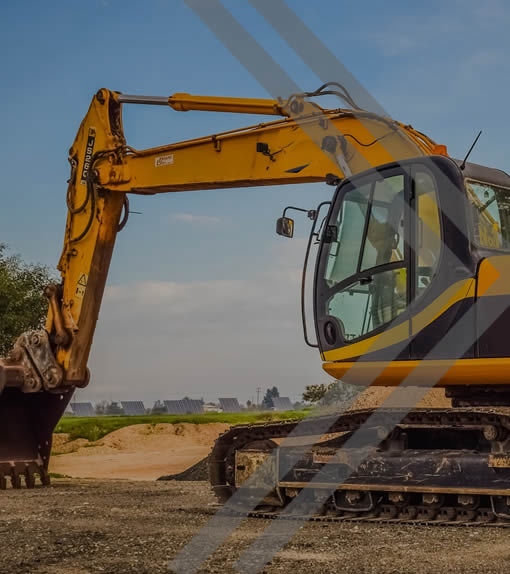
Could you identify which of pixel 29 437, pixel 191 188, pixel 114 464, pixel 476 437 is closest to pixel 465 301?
pixel 476 437

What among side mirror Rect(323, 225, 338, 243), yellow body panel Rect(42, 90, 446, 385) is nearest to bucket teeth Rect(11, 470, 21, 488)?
yellow body panel Rect(42, 90, 446, 385)

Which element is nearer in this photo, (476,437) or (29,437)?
(476,437)

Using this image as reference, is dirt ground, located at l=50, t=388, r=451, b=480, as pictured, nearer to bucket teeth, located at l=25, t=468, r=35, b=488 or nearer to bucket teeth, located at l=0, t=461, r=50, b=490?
bucket teeth, located at l=0, t=461, r=50, b=490

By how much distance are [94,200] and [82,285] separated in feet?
3.92

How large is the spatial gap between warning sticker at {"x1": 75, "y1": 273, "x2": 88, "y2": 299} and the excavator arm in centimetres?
1

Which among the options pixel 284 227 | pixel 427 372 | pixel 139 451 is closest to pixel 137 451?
pixel 139 451

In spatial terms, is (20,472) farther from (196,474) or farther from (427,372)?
(427,372)

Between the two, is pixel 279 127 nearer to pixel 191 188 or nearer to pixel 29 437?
pixel 191 188

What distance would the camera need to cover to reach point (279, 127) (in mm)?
11070

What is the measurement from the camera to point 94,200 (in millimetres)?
12914

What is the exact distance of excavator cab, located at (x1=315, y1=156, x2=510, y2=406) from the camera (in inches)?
324

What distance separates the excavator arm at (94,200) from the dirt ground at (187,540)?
3099mm

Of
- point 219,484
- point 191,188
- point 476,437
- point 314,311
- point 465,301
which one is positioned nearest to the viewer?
point 465,301

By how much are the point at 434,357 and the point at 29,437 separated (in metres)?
7.26
